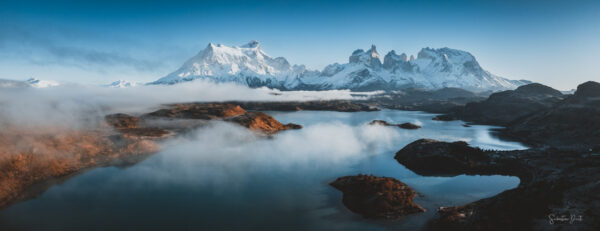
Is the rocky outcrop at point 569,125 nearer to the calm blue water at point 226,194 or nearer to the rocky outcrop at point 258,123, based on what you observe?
the calm blue water at point 226,194

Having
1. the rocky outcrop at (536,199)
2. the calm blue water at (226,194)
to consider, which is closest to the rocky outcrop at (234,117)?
the calm blue water at (226,194)

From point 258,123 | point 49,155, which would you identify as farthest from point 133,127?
point 49,155

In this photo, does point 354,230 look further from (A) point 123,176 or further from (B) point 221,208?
(A) point 123,176

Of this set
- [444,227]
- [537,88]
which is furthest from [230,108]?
[537,88]

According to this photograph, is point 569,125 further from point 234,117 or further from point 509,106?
point 234,117

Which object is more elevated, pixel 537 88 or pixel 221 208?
pixel 537 88

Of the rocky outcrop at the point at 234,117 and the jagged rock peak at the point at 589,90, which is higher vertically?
the jagged rock peak at the point at 589,90
